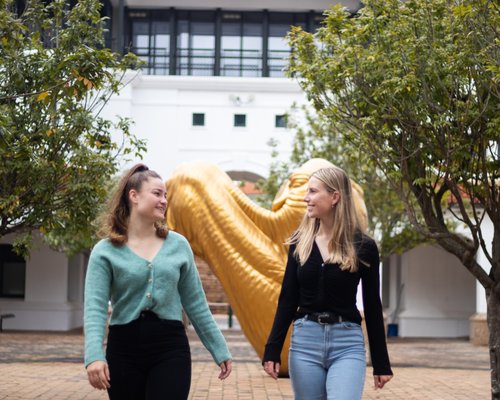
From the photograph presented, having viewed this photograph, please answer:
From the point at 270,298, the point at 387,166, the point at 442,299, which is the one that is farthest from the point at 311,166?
the point at 442,299

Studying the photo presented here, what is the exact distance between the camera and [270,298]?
13711 mm

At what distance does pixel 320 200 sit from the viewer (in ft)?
16.3

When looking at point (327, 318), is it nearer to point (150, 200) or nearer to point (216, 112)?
point (150, 200)

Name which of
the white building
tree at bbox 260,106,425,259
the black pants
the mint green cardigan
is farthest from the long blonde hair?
the white building

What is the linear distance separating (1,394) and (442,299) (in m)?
20.3

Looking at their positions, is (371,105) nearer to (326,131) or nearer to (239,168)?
(326,131)

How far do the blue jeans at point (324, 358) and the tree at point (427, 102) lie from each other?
4.99 m

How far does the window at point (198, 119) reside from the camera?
33531 mm

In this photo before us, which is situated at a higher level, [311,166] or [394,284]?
[311,166]

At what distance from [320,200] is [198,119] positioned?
28.8m

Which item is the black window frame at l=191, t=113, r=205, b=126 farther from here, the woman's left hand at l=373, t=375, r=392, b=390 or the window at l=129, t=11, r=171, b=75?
the woman's left hand at l=373, t=375, r=392, b=390

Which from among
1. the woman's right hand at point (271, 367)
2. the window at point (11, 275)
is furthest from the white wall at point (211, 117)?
the woman's right hand at point (271, 367)

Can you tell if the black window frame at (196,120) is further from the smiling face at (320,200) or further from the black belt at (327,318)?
the black belt at (327,318)

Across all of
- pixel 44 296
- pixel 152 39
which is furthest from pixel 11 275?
pixel 152 39
